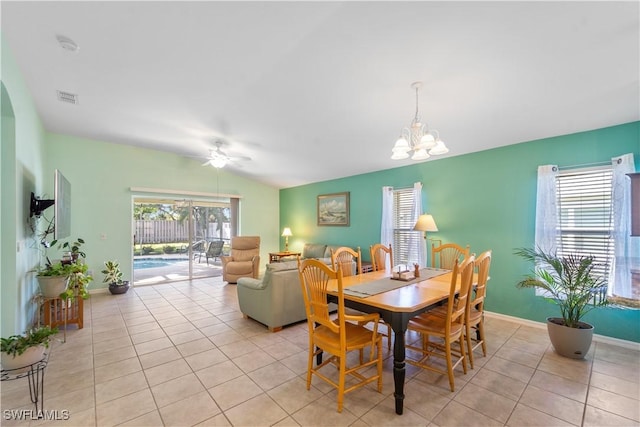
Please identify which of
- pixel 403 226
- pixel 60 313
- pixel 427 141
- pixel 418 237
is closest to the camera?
pixel 427 141

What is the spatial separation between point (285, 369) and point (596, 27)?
359cm

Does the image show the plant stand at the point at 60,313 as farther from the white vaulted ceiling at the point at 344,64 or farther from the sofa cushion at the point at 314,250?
the sofa cushion at the point at 314,250

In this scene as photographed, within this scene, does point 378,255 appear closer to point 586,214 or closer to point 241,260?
point 586,214

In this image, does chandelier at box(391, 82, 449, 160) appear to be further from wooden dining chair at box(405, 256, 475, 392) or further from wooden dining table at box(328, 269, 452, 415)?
wooden dining table at box(328, 269, 452, 415)

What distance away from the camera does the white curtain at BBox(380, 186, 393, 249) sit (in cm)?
516

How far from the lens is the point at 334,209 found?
21.4ft

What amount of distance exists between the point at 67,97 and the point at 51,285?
7.90 ft

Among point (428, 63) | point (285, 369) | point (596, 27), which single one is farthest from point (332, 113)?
point (285, 369)

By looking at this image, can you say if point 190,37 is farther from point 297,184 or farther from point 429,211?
point 297,184

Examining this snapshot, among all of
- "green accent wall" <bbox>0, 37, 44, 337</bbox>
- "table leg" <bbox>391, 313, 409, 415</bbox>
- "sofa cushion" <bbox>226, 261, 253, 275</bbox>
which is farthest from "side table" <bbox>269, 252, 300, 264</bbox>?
"table leg" <bbox>391, 313, 409, 415</bbox>

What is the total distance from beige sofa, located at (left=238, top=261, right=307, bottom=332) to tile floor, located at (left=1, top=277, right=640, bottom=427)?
0.20m

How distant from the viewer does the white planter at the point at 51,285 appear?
323cm

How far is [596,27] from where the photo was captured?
190cm

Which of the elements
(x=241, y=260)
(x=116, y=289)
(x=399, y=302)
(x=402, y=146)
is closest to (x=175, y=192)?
(x=241, y=260)
